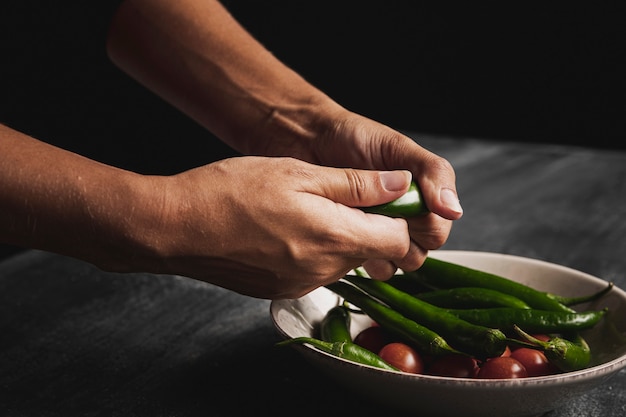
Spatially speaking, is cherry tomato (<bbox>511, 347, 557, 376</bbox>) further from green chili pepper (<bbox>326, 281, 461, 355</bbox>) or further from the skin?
the skin

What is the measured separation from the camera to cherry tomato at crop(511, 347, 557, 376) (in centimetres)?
104

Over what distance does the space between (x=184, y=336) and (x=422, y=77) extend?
2.97 meters

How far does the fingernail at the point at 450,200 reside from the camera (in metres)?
1.11

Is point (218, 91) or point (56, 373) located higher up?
point (218, 91)

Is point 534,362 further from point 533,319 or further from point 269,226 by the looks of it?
point 269,226

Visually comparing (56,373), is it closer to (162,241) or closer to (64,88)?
(162,241)

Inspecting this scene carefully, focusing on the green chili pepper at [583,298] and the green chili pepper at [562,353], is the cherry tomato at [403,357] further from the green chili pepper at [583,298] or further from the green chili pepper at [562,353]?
the green chili pepper at [583,298]

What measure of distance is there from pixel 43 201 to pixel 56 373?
367mm

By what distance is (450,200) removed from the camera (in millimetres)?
1123

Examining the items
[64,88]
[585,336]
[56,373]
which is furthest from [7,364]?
[64,88]

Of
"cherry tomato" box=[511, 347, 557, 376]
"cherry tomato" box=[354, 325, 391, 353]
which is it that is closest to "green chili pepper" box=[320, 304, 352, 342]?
"cherry tomato" box=[354, 325, 391, 353]

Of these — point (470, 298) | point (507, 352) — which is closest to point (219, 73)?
point (470, 298)

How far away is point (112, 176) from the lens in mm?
947

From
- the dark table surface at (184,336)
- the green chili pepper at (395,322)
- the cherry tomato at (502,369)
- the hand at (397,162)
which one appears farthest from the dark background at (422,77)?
the cherry tomato at (502,369)
